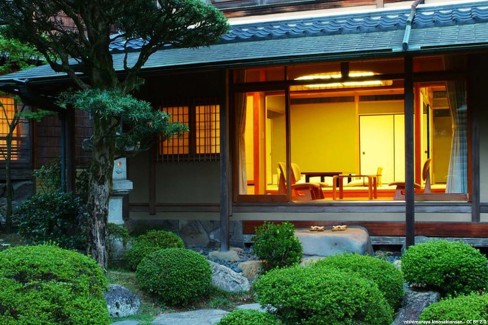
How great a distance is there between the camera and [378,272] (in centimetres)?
614

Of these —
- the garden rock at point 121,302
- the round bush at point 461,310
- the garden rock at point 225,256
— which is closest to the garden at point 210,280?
the round bush at point 461,310

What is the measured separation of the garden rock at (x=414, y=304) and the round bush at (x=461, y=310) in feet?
5.10

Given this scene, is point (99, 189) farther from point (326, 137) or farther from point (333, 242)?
point (326, 137)

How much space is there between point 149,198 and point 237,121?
2251 mm

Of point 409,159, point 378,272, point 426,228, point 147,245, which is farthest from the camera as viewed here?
point 426,228

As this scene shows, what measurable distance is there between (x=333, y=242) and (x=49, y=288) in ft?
18.0

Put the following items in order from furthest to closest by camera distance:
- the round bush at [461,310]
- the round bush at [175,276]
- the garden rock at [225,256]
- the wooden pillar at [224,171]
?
the wooden pillar at [224,171] < the garden rock at [225,256] < the round bush at [175,276] < the round bush at [461,310]

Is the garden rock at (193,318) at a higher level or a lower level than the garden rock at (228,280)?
lower

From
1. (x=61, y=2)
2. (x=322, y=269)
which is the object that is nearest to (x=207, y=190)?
(x=61, y=2)

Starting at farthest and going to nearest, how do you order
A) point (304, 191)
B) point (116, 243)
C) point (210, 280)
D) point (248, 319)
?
point (304, 191)
point (116, 243)
point (210, 280)
point (248, 319)

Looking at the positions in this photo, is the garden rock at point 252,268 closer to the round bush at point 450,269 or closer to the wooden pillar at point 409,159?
the wooden pillar at point 409,159

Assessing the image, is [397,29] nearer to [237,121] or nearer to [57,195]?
[237,121]

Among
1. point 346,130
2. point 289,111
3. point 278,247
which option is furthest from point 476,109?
point 346,130

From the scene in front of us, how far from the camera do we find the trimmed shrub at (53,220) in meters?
8.77
